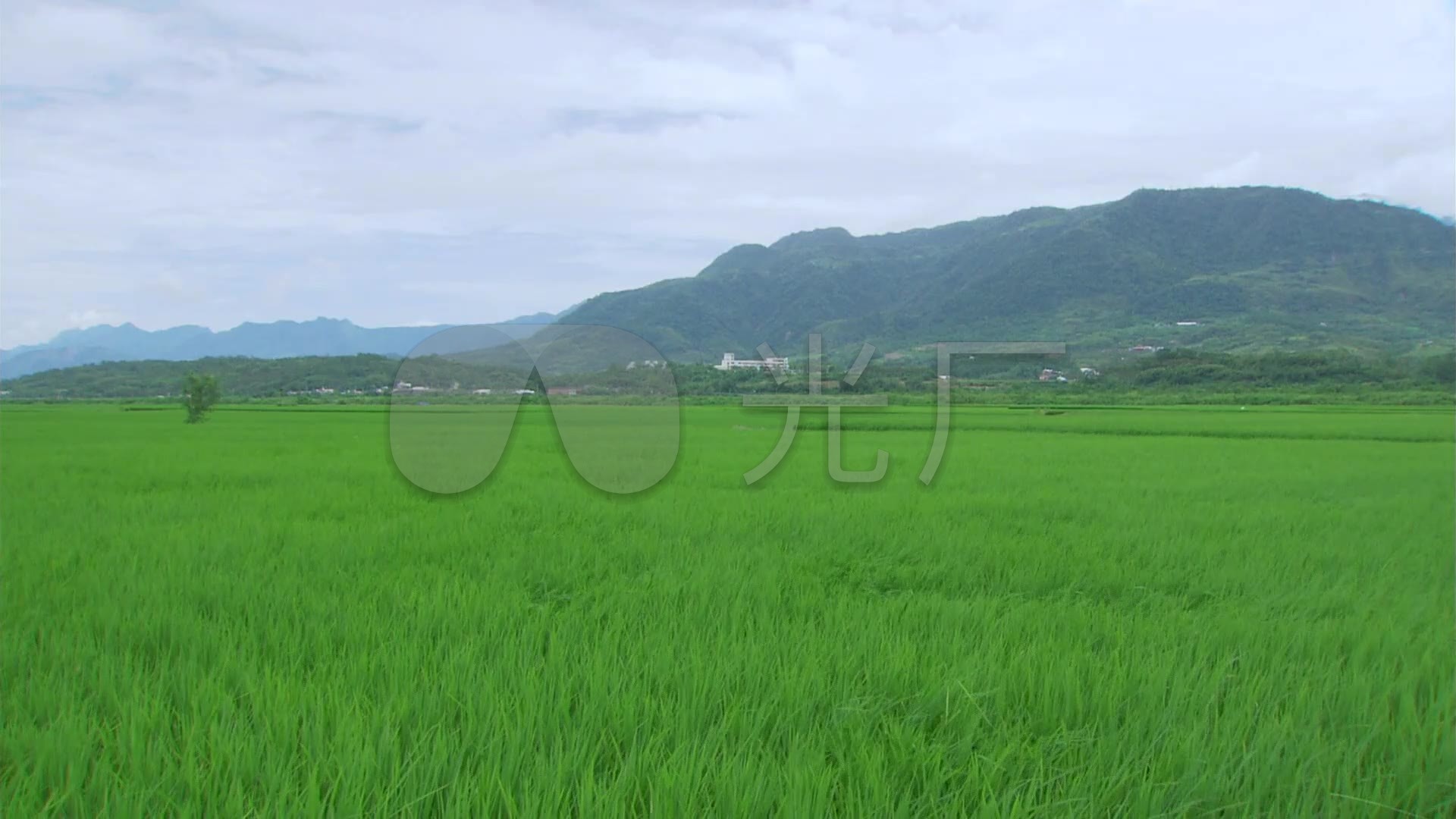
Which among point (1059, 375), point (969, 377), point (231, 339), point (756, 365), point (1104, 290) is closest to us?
point (756, 365)

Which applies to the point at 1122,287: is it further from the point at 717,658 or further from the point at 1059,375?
the point at 717,658

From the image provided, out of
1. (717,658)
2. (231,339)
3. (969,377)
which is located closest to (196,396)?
(717,658)

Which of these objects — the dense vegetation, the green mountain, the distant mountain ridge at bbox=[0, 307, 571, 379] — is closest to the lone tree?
the dense vegetation

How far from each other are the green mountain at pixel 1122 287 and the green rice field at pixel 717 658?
2841 centimetres

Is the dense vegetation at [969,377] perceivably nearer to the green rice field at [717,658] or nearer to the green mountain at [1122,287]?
the green mountain at [1122,287]

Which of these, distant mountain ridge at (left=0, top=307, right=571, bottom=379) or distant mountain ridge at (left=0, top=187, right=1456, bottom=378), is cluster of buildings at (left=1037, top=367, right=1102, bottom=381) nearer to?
distant mountain ridge at (left=0, top=187, right=1456, bottom=378)

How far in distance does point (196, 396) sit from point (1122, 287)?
8984 cm

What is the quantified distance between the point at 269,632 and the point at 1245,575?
476 centimetres

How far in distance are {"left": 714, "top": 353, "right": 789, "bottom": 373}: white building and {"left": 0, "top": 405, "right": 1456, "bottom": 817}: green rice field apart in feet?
62.4

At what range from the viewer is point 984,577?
3527 millimetres

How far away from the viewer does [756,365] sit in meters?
25.8

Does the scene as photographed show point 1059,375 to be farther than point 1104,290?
No

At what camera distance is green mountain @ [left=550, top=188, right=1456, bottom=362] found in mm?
59656

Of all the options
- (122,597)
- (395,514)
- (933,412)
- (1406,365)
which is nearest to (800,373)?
(933,412)
